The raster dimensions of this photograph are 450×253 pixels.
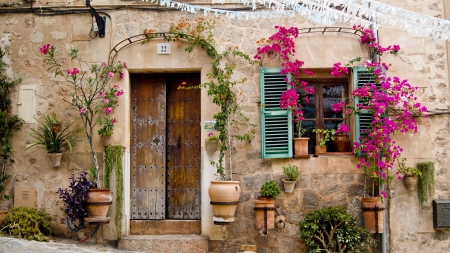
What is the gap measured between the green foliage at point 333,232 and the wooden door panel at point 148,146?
1936mm

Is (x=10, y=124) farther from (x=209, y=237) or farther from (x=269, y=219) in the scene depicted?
(x=269, y=219)

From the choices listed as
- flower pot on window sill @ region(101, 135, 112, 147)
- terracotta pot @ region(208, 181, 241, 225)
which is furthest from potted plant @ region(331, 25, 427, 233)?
flower pot on window sill @ region(101, 135, 112, 147)

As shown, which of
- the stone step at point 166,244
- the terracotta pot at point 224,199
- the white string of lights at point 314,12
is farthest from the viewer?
the stone step at point 166,244

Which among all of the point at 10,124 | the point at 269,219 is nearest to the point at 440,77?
the point at 269,219

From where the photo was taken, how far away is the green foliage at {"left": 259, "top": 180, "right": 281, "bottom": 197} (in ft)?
22.0

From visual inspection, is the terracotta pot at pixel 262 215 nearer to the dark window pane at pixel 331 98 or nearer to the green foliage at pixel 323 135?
the green foliage at pixel 323 135

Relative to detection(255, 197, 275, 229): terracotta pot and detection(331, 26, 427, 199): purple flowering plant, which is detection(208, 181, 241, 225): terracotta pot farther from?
detection(331, 26, 427, 199): purple flowering plant

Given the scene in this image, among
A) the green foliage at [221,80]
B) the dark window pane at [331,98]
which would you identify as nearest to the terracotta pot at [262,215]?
the green foliage at [221,80]

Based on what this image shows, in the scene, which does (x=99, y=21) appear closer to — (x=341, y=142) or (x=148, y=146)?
(x=148, y=146)

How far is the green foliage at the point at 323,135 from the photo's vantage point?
23.0 feet

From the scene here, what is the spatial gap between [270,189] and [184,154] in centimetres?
131

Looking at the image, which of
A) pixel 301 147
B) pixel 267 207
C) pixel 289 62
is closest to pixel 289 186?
pixel 267 207

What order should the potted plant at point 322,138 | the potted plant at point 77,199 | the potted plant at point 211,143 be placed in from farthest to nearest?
the potted plant at point 322,138 → the potted plant at point 211,143 → the potted plant at point 77,199

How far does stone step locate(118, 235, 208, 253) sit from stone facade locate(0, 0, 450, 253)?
164 mm
